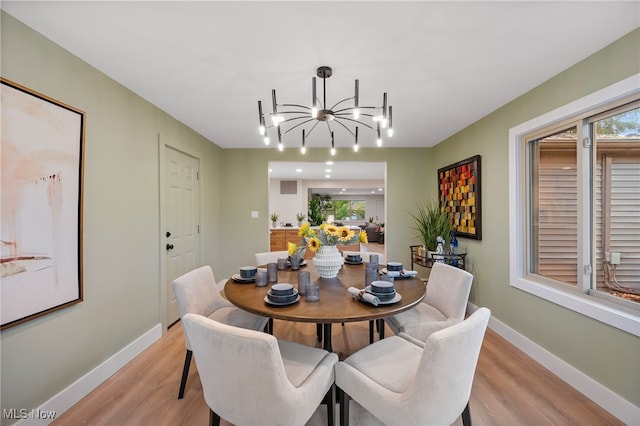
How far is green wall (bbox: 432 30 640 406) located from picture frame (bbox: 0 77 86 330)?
136 inches

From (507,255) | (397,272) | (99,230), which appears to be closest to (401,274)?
(397,272)

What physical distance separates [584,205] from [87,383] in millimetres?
3731

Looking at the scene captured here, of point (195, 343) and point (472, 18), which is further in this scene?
point (472, 18)

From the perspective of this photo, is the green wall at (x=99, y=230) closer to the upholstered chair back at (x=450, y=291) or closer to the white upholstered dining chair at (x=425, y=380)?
the white upholstered dining chair at (x=425, y=380)

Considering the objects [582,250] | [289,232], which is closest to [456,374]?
[582,250]

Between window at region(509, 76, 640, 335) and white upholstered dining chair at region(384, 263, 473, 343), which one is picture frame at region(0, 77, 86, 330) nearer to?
white upholstered dining chair at region(384, 263, 473, 343)

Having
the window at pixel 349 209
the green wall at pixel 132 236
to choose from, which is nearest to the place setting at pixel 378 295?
the green wall at pixel 132 236

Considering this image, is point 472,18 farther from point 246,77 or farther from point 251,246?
point 251,246

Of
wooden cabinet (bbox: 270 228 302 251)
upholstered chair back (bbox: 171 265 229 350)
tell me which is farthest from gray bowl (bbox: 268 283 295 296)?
wooden cabinet (bbox: 270 228 302 251)

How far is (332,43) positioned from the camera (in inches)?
67.2

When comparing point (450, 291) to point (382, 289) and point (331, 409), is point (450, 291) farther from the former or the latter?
point (331, 409)

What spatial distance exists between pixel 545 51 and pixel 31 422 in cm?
382

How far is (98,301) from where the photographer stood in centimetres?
203

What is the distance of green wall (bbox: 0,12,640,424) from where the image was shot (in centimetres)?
160
